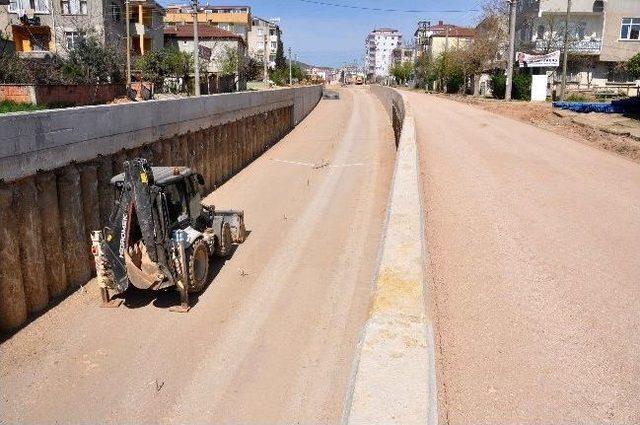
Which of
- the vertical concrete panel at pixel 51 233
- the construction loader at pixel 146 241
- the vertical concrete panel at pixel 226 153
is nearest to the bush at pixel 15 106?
the vertical concrete panel at pixel 226 153

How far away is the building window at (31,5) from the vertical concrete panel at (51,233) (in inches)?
1909

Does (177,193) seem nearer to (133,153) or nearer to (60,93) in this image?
(133,153)

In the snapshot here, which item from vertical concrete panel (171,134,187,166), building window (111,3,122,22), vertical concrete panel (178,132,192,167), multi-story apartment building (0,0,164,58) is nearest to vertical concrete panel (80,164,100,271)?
vertical concrete panel (171,134,187,166)

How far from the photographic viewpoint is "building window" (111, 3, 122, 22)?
50.5 metres

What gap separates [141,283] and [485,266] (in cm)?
470

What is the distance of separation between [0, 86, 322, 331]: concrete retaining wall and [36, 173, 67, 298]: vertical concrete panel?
14 millimetres

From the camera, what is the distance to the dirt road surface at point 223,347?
568 centimetres

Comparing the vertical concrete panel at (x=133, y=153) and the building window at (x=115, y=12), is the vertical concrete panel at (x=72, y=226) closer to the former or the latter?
the vertical concrete panel at (x=133, y=153)

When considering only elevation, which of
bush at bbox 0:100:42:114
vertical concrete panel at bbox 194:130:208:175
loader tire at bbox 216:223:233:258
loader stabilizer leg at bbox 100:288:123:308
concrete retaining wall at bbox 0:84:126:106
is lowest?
loader stabilizer leg at bbox 100:288:123:308

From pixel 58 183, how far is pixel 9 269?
1734 millimetres

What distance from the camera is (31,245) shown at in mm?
7500

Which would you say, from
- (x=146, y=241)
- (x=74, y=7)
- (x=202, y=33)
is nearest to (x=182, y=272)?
(x=146, y=241)

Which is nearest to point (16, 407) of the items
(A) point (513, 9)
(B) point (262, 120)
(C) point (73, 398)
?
(C) point (73, 398)

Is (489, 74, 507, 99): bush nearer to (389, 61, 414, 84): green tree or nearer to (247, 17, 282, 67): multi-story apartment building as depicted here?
(389, 61, 414, 84): green tree
